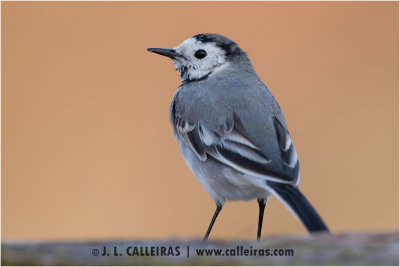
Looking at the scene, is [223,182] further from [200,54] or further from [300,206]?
[200,54]

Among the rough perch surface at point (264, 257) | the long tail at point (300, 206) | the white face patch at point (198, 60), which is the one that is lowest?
the long tail at point (300, 206)

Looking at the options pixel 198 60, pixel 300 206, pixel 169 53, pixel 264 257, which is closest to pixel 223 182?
pixel 300 206

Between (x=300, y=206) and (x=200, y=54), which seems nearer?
(x=300, y=206)

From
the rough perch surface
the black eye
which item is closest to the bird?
the black eye

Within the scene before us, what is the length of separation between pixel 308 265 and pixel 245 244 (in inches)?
18.9

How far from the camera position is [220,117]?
4301 mm

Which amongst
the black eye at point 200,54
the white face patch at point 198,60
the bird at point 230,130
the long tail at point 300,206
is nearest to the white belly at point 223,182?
the bird at point 230,130

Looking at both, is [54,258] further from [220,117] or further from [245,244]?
[220,117]

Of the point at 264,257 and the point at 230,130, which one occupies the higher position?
the point at 264,257

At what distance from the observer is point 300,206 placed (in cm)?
305

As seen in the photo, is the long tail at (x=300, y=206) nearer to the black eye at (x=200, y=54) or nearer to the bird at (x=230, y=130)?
the bird at (x=230, y=130)

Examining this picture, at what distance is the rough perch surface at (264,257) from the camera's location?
187 cm

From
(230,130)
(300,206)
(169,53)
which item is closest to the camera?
(300,206)

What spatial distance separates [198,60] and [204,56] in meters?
0.07
